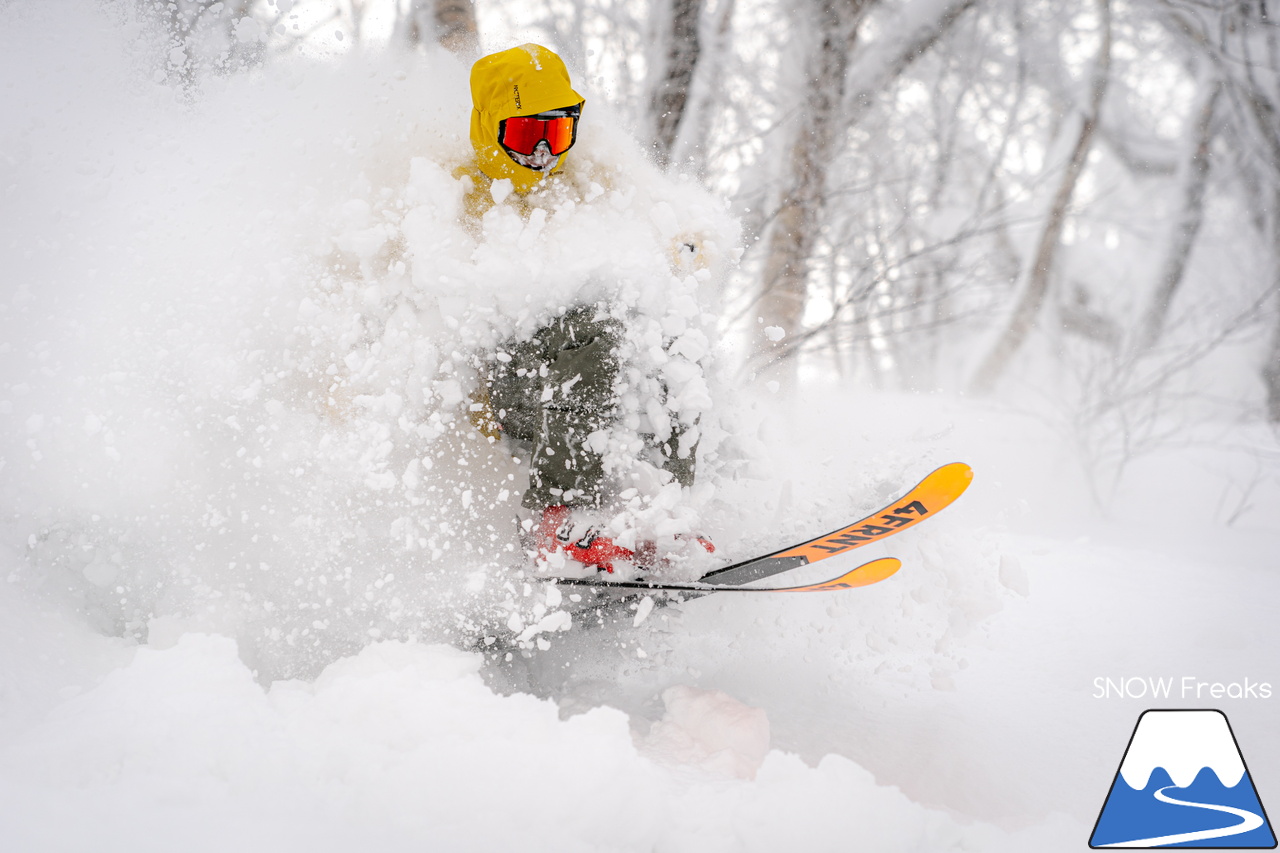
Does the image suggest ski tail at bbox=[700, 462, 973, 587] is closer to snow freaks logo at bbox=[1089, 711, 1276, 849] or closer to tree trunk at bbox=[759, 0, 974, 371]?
snow freaks logo at bbox=[1089, 711, 1276, 849]

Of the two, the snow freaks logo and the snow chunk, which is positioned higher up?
the snow chunk

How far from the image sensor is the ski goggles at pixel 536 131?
60.4 inches

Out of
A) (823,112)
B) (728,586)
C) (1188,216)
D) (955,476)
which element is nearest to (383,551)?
(728,586)

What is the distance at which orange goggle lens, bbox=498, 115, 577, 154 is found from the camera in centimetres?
153

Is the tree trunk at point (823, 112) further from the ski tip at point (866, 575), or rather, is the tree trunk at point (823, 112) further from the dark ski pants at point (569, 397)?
the dark ski pants at point (569, 397)

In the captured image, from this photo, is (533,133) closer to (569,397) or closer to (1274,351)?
(569,397)

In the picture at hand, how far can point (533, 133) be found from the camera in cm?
155

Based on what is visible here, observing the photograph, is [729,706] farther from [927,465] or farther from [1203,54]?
[1203,54]

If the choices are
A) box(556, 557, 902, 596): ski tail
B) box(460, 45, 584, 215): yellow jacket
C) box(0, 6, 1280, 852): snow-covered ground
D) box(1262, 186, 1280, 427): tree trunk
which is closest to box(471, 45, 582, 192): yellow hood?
box(460, 45, 584, 215): yellow jacket

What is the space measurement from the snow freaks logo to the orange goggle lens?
2.06 m

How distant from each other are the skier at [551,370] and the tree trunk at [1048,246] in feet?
16.2

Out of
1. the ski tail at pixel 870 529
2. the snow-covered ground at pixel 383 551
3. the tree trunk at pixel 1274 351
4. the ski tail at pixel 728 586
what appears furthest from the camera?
the tree trunk at pixel 1274 351

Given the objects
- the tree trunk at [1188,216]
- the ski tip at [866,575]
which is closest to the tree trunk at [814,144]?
the ski tip at [866,575]

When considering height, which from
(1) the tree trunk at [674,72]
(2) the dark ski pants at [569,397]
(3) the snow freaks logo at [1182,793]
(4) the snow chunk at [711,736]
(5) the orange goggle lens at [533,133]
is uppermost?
(1) the tree trunk at [674,72]
